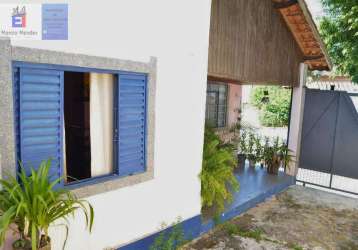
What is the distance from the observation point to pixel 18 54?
2.82 m

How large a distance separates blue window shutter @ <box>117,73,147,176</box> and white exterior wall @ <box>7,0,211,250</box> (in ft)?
0.81

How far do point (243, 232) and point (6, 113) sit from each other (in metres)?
4.48

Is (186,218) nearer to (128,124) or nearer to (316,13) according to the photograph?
(128,124)

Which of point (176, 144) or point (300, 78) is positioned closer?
point (176, 144)

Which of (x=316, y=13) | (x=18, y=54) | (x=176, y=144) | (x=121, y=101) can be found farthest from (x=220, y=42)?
(x=316, y=13)

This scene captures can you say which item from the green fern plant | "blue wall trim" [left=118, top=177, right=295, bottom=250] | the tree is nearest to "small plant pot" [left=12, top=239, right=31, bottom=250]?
"blue wall trim" [left=118, top=177, right=295, bottom=250]

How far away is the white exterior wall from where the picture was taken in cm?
341

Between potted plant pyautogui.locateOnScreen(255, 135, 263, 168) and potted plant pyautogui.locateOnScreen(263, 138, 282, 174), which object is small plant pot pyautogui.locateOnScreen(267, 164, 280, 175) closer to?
potted plant pyautogui.locateOnScreen(263, 138, 282, 174)

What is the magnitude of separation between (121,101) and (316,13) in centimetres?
1082

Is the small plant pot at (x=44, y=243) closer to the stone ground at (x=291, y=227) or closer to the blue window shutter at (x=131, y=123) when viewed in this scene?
the blue window shutter at (x=131, y=123)

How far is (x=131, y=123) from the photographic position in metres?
3.94

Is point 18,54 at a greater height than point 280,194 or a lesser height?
greater

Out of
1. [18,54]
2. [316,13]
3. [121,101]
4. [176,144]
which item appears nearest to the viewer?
[18,54]

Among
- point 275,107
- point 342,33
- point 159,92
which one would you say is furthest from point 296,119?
point 275,107
